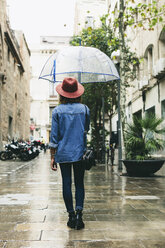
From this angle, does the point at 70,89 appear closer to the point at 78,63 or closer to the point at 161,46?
the point at 78,63

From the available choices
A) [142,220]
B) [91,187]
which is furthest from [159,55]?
[142,220]

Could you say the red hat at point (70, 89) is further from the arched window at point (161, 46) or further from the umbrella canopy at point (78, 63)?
the arched window at point (161, 46)

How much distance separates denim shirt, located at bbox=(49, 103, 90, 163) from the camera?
168 inches

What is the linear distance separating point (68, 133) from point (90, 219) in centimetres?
130

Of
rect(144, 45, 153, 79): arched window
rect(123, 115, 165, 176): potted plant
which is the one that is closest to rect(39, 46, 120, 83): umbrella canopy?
rect(123, 115, 165, 176): potted plant

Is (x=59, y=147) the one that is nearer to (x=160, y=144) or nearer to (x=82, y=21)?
(x=160, y=144)

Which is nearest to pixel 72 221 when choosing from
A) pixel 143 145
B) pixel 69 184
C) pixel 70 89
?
pixel 69 184

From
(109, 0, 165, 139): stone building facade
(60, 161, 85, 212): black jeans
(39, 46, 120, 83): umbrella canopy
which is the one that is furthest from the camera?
(109, 0, 165, 139): stone building facade

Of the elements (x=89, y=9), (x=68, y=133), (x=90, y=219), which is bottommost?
(x=90, y=219)

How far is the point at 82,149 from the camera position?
4.33 m

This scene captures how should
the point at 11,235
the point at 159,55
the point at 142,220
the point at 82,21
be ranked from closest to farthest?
the point at 11,235, the point at 142,220, the point at 159,55, the point at 82,21

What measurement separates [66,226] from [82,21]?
178 ft

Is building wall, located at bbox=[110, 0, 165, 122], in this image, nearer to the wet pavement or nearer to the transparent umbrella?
the transparent umbrella

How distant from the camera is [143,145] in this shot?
418 inches
